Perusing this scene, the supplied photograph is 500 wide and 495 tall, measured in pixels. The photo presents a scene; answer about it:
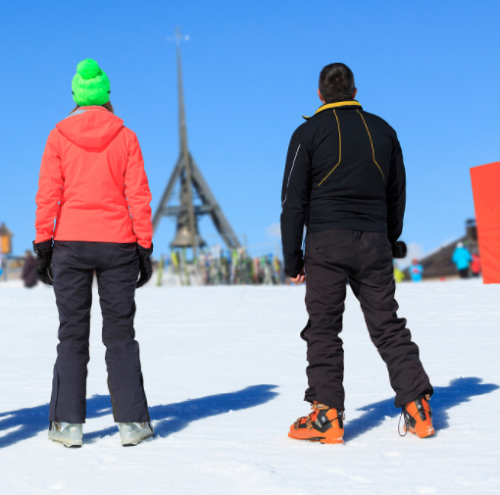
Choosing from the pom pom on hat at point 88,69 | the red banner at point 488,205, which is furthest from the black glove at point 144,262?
the red banner at point 488,205

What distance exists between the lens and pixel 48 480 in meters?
2.19

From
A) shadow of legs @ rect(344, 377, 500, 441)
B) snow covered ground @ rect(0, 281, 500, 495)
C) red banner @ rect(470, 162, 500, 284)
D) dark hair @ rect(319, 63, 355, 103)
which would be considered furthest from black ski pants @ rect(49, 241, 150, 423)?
red banner @ rect(470, 162, 500, 284)

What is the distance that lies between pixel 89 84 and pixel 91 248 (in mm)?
690

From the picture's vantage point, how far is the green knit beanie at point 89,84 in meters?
2.85

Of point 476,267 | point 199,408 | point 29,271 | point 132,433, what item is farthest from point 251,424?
point 476,267

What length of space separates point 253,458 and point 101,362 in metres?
3.09

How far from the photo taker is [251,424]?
3.02m

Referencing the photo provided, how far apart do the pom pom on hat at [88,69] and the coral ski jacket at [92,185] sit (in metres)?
0.15

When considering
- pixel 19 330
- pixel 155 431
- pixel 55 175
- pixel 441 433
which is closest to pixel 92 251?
pixel 55 175

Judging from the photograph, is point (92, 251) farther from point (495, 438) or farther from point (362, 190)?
point (495, 438)

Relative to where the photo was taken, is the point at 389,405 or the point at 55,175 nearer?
the point at 55,175

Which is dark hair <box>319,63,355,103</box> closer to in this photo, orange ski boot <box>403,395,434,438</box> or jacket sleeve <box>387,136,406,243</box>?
jacket sleeve <box>387,136,406,243</box>

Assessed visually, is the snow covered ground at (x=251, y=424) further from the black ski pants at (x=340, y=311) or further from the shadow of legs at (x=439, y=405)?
the black ski pants at (x=340, y=311)

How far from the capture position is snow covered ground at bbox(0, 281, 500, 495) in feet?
6.98
